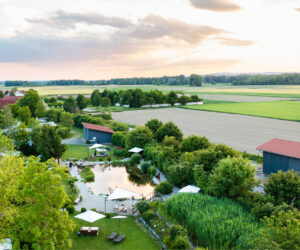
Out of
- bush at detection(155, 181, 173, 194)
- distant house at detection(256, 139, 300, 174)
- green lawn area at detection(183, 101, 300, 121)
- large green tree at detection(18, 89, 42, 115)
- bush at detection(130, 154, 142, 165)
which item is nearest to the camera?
bush at detection(155, 181, 173, 194)

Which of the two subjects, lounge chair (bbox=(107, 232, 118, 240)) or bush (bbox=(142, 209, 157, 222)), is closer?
lounge chair (bbox=(107, 232, 118, 240))

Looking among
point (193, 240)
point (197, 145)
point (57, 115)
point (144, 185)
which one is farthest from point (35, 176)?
point (57, 115)

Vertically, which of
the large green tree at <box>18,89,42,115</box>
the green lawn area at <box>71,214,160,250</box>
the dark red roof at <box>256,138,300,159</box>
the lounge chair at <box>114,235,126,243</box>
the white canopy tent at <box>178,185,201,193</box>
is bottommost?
the green lawn area at <box>71,214,160,250</box>

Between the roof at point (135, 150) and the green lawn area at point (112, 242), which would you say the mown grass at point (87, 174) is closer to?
the roof at point (135, 150)

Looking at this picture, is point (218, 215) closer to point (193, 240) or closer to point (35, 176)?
point (193, 240)

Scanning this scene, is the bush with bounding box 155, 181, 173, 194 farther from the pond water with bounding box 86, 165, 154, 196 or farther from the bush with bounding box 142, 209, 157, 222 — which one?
the bush with bounding box 142, 209, 157, 222

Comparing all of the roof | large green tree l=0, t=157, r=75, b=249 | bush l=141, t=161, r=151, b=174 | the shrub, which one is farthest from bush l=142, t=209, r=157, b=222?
the roof

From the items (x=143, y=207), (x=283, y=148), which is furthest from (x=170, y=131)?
(x=143, y=207)
